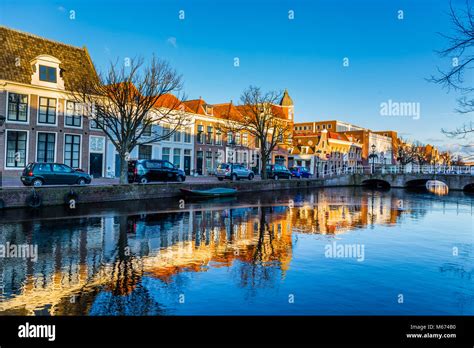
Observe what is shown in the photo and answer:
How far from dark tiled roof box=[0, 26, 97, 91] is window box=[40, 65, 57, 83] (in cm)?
87

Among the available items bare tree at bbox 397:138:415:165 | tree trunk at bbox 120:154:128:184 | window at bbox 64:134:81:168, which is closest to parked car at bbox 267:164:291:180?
window at bbox 64:134:81:168

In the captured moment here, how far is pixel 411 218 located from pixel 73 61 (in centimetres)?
3311

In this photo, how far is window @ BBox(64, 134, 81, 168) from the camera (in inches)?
1401

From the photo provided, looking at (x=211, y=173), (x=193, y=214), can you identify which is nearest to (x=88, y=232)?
(x=193, y=214)

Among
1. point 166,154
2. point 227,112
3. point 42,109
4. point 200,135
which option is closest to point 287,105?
point 227,112

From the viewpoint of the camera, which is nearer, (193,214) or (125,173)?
(193,214)

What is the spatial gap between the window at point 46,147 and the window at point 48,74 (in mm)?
4890

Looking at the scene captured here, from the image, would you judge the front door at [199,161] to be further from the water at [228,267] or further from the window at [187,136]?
the water at [228,267]

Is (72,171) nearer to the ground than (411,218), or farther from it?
farther from it

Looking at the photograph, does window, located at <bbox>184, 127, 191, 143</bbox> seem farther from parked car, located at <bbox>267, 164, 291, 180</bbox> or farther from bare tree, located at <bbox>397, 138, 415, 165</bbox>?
bare tree, located at <bbox>397, 138, 415, 165</bbox>

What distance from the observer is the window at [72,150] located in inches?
1401

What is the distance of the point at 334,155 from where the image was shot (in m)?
87.5
